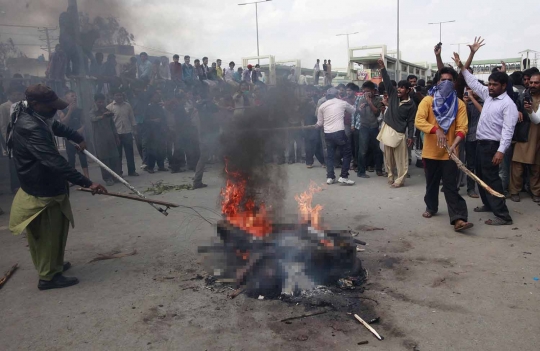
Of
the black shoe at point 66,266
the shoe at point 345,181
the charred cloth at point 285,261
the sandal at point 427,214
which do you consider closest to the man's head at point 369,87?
the shoe at point 345,181

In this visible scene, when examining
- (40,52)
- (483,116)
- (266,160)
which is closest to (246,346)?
(266,160)

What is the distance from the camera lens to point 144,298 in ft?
12.3

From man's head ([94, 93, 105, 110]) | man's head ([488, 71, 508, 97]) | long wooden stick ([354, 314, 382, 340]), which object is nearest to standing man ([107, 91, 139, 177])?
man's head ([94, 93, 105, 110])

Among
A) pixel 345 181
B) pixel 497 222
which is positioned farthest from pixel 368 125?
pixel 497 222

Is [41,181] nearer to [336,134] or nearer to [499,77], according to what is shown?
[499,77]

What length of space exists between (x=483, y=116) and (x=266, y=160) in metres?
3.06

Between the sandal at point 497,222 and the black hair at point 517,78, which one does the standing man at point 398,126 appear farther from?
the sandal at point 497,222

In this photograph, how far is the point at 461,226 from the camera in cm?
513

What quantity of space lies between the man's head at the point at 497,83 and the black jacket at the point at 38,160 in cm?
503

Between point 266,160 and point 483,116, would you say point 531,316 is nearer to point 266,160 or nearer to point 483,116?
point 483,116

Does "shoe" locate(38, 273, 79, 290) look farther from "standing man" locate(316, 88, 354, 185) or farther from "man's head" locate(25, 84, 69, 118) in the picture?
"standing man" locate(316, 88, 354, 185)

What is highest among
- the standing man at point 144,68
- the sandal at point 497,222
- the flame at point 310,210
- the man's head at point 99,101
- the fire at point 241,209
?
the standing man at point 144,68

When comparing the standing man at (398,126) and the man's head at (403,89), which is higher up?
the man's head at (403,89)

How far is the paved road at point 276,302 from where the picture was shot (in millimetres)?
Result: 3027
